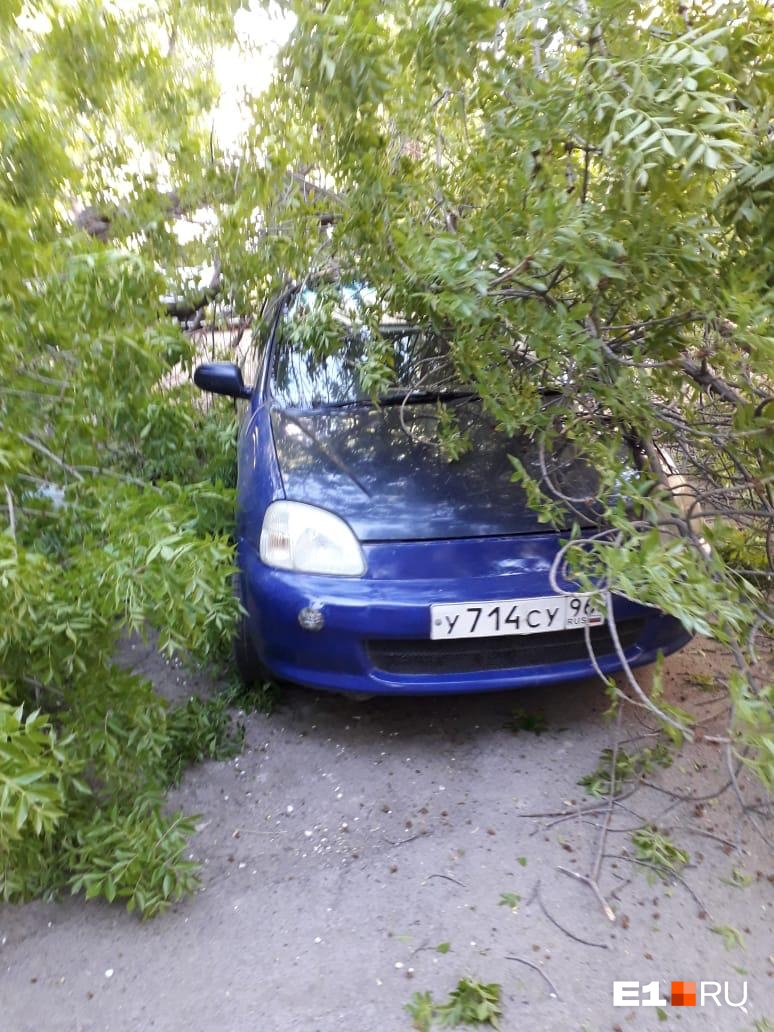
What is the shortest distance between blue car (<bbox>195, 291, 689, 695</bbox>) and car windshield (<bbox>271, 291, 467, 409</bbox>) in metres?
0.02

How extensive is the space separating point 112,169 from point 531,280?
7.14 ft

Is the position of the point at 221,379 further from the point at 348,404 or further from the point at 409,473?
the point at 409,473

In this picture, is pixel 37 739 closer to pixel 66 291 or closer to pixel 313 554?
pixel 66 291

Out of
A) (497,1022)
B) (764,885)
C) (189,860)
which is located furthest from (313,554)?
(764,885)

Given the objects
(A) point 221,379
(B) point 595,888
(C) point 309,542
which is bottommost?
(B) point 595,888

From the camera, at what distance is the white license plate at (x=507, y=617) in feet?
9.27

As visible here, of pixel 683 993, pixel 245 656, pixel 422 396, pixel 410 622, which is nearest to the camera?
pixel 683 993

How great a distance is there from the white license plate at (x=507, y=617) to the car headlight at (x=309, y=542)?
347mm

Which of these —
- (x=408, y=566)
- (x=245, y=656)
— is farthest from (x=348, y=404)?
(x=245, y=656)

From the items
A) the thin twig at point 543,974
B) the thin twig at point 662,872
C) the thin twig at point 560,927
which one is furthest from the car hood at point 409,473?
the thin twig at point 543,974

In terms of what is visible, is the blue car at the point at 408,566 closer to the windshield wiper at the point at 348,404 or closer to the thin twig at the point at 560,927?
the windshield wiper at the point at 348,404

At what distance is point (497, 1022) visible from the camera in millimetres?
1942

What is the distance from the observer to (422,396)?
3.65 m

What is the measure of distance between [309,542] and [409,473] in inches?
22.2
